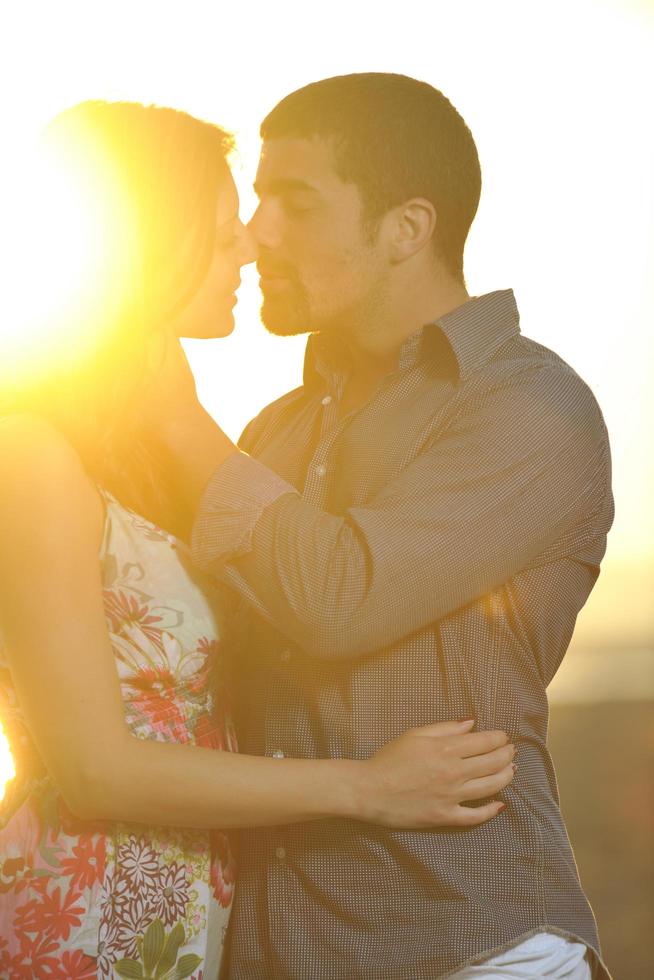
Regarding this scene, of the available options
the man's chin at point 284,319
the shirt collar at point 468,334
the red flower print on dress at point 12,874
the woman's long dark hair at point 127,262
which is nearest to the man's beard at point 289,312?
the man's chin at point 284,319

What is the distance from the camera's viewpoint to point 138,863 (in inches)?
87.3

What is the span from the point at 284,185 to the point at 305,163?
0.23 ft

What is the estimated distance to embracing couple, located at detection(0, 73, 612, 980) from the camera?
6.97ft

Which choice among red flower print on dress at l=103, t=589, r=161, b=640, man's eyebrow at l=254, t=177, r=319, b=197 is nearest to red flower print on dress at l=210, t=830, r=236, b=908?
red flower print on dress at l=103, t=589, r=161, b=640

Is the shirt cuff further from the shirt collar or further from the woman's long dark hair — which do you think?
the shirt collar

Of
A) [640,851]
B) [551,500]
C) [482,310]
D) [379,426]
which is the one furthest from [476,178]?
[640,851]

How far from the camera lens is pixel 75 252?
2266 millimetres

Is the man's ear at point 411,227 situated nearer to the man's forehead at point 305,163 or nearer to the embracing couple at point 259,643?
the man's forehead at point 305,163

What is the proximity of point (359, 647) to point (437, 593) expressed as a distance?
0.51ft

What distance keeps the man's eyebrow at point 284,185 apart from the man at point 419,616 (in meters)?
0.58

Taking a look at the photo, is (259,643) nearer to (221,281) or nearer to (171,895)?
(171,895)

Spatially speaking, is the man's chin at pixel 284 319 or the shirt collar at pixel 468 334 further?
the man's chin at pixel 284 319

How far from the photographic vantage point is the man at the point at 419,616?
218 cm

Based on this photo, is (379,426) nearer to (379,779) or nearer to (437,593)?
(437,593)
